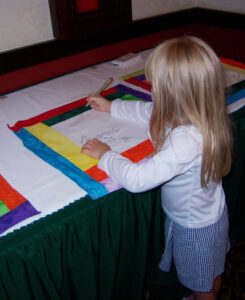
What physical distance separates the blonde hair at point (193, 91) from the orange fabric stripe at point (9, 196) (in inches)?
16.1

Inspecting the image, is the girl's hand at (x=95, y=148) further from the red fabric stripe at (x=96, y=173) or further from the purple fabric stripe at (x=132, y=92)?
the purple fabric stripe at (x=132, y=92)

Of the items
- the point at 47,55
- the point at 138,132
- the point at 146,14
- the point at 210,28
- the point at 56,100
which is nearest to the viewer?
the point at 138,132

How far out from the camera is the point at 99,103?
1206 millimetres

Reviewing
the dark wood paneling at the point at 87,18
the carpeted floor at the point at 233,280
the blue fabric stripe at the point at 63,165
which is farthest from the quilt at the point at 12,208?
the dark wood paneling at the point at 87,18

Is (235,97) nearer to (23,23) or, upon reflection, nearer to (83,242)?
(83,242)

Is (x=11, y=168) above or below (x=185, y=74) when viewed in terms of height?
below

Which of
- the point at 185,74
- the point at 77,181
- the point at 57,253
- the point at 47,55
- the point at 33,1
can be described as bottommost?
the point at 57,253

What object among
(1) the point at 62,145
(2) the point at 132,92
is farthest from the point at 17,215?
(2) the point at 132,92

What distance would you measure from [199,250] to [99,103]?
2.05 ft

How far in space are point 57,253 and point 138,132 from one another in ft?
1.54

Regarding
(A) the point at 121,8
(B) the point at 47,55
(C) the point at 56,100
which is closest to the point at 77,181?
(C) the point at 56,100

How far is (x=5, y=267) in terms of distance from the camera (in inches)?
28.1

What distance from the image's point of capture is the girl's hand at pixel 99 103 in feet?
3.90

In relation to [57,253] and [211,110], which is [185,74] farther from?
[57,253]
